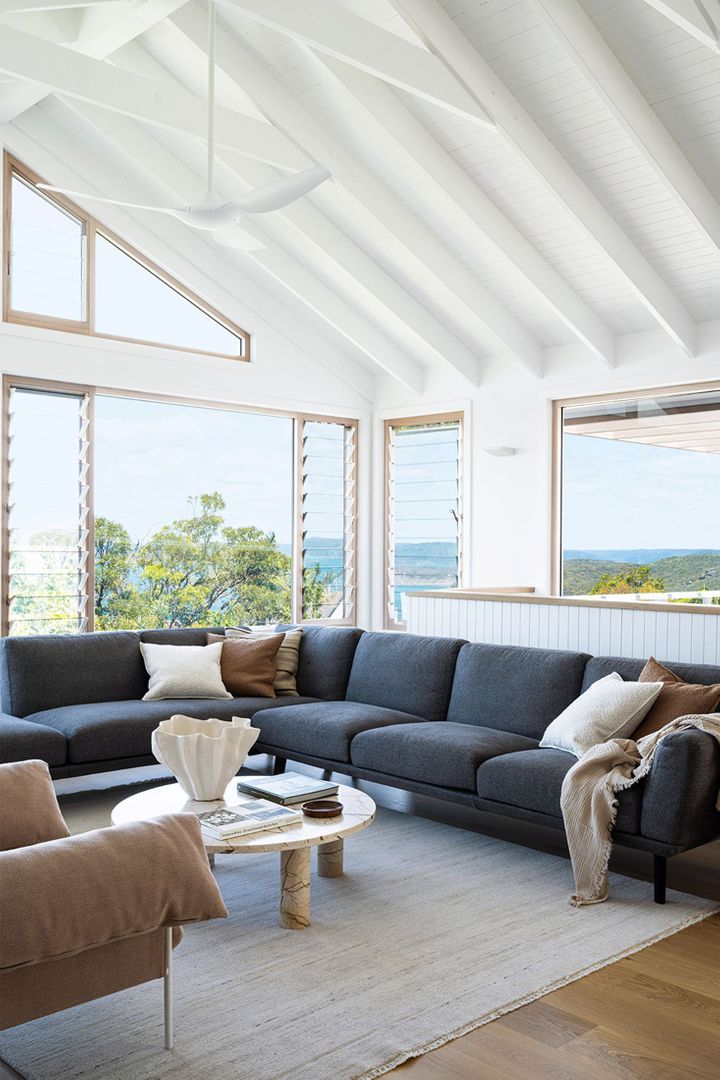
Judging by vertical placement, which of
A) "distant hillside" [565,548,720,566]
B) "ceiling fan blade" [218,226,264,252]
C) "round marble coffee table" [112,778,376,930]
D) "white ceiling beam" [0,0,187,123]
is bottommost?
"round marble coffee table" [112,778,376,930]

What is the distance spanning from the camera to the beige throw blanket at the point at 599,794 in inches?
135

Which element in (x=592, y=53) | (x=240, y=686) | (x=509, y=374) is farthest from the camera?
(x=509, y=374)

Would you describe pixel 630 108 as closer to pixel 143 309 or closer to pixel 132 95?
pixel 132 95

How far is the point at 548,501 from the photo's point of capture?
7.11 metres

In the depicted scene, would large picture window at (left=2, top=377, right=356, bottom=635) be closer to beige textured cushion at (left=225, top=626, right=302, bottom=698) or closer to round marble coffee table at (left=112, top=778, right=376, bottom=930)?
beige textured cushion at (left=225, top=626, right=302, bottom=698)

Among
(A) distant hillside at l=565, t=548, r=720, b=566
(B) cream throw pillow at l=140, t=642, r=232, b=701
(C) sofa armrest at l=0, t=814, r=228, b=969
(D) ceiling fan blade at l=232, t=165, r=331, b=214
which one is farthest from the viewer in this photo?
(A) distant hillside at l=565, t=548, r=720, b=566

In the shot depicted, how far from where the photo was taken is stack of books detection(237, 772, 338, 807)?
3473 millimetres

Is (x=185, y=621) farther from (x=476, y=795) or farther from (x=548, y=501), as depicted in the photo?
(x=476, y=795)

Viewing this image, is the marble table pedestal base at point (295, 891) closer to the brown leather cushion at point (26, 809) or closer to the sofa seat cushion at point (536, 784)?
the brown leather cushion at point (26, 809)

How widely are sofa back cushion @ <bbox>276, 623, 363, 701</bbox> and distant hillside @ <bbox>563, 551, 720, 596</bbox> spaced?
2.10 meters

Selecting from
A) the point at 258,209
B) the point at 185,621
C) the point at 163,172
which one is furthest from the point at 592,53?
the point at 185,621

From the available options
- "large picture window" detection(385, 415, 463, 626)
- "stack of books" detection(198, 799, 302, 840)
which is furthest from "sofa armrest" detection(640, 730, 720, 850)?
"large picture window" detection(385, 415, 463, 626)

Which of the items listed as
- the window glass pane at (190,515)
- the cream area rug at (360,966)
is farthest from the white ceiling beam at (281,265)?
the cream area rug at (360,966)

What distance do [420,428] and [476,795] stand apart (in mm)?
4520
